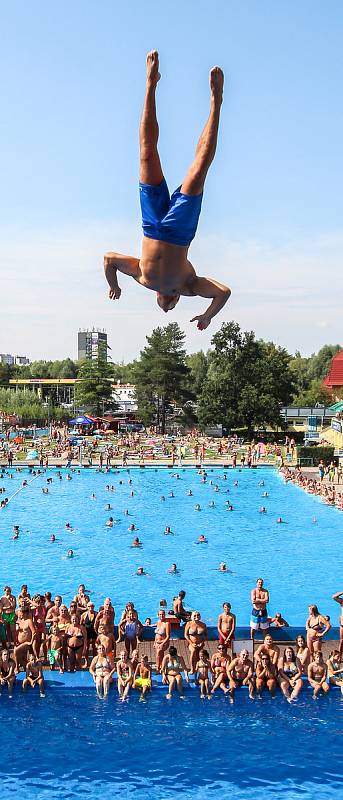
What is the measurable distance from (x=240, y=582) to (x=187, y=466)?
939 inches

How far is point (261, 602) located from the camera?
13.0 metres

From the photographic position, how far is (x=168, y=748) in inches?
408

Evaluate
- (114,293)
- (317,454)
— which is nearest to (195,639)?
(114,293)

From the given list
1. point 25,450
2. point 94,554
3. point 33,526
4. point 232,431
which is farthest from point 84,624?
point 232,431

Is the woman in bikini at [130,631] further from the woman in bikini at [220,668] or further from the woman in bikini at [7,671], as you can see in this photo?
the woman in bikini at [7,671]

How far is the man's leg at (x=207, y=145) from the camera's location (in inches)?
204

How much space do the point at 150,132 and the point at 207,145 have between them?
39 centimetres

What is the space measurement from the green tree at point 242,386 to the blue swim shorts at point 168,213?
5130cm

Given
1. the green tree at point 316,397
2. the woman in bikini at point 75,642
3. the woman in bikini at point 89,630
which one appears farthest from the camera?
the green tree at point 316,397

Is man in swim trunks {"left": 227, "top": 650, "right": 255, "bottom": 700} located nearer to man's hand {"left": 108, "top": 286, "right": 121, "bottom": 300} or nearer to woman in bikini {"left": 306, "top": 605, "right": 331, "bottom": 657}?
woman in bikini {"left": 306, "top": 605, "right": 331, "bottom": 657}

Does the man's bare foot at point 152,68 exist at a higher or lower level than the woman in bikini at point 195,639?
higher

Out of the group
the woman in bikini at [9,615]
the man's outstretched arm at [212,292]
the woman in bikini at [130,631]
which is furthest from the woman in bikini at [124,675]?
the man's outstretched arm at [212,292]

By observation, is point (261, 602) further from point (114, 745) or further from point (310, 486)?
point (310, 486)

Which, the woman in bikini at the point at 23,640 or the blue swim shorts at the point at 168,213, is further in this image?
the woman in bikini at the point at 23,640
